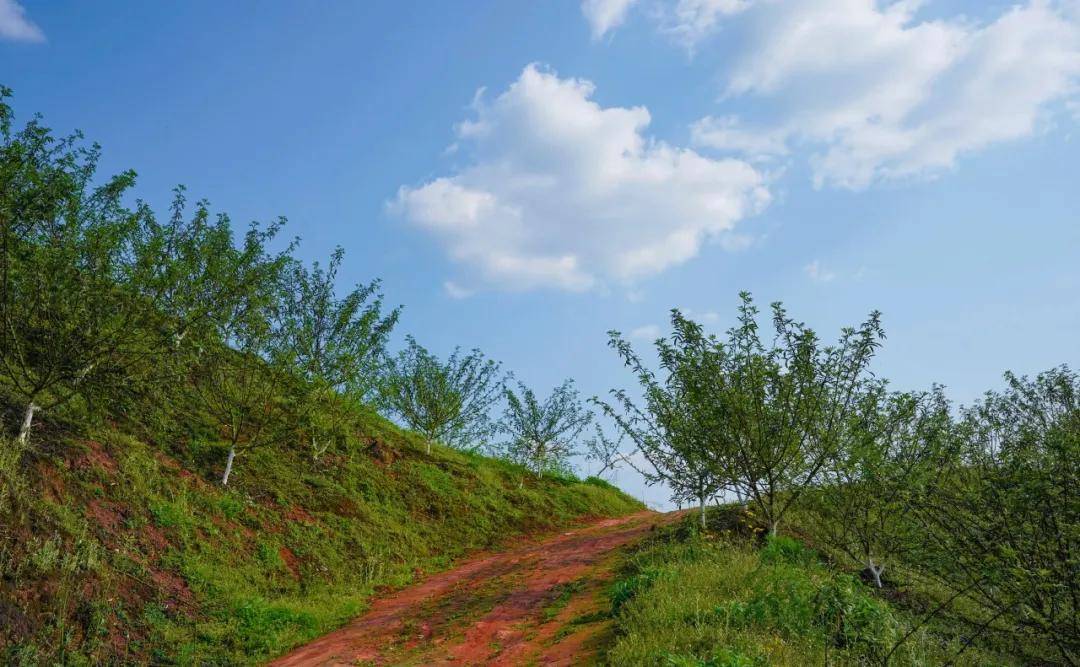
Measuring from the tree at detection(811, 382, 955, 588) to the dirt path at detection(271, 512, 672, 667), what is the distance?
4713 millimetres

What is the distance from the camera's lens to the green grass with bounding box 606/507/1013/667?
6.66 metres

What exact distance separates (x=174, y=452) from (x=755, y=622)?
13.6 meters

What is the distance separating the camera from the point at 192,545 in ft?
40.0

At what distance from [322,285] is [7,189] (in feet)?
25.3

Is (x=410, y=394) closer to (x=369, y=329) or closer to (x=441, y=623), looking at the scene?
(x=369, y=329)

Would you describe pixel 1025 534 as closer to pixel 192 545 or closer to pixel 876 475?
pixel 876 475

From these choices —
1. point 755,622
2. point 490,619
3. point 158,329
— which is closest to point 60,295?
point 158,329

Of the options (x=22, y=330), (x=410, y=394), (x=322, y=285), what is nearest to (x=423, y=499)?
(x=410, y=394)

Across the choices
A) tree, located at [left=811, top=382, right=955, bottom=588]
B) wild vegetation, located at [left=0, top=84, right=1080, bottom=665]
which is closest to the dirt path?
wild vegetation, located at [left=0, top=84, right=1080, bottom=665]

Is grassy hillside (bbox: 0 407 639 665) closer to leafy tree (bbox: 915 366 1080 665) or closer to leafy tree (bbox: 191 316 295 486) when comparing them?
leafy tree (bbox: 191 316 295 486)

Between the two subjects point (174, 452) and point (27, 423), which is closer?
point (27, 423)

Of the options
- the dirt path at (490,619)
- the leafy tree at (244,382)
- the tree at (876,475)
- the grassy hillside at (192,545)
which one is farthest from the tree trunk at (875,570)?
the leafy tree at (244,382)

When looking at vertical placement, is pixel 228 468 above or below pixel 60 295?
below

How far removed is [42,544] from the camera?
30.3 ft
